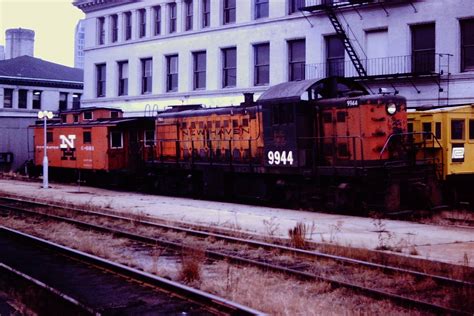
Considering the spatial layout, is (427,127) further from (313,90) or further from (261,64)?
(261,64)

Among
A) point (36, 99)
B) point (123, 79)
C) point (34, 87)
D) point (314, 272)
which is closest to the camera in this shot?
point (314, 272)

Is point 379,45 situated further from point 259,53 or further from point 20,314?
point 20,314

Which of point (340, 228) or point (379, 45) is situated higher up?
point (379, 45)

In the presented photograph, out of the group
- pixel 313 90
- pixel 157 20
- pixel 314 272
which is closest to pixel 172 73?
pixel 157 20

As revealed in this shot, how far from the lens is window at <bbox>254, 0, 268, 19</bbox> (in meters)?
35.4

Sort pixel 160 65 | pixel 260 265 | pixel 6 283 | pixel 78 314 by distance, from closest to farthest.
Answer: pixel 78 314 → pixel 6 283 → pixel 260 265 → pixel 160 65

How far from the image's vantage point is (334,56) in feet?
106

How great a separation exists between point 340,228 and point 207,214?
5.32 metres

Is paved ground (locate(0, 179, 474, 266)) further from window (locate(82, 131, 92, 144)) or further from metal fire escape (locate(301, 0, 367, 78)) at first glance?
metal fire escape (locate(301, 0, 367, 78))

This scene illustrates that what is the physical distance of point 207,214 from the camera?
19984 mm

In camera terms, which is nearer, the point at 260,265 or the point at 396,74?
the point at 260,265

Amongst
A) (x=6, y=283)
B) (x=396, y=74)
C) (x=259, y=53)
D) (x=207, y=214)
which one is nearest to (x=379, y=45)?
(x=396, y=74)

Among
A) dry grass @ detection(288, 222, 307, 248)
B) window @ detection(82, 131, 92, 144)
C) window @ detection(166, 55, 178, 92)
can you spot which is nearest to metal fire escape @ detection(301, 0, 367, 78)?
window @ detection(166, 55, 178, 92)

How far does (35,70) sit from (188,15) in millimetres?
31393
